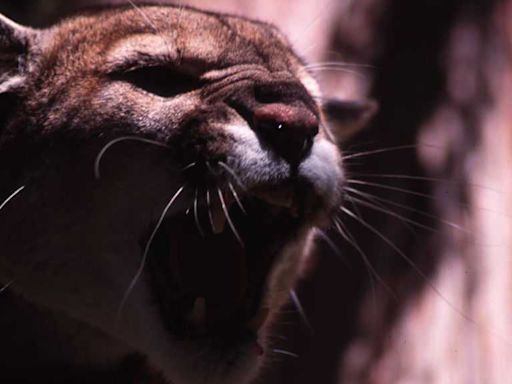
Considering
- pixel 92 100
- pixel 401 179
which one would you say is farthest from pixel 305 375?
pixel 92 100

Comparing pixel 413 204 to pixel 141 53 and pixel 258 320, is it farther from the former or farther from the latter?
pixel 141 53

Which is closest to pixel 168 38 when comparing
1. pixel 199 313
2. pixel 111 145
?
pixel 111 145

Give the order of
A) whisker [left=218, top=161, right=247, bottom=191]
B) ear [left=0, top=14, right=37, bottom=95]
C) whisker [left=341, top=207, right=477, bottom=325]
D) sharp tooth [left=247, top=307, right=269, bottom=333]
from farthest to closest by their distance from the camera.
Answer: whisker [left=341, top=207, right=477, bottom=325], ear [left=0, top=14, right=37, bottom=95], sharp tooth [left=247, top=307, right=269, bottom=333], whisker [left=218, top=161, right=247, bottom=191]

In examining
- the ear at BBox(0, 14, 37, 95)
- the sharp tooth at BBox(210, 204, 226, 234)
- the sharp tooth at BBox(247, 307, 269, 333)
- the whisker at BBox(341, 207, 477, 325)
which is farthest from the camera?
the whisker at BBox(341, 207, 477, 325)

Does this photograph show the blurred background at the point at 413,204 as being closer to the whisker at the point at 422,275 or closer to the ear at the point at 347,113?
the whisker at the point at 422,275

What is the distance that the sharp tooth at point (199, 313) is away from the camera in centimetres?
251

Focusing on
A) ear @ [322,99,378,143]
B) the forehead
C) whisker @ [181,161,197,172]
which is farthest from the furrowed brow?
ear @ [322,99,378,143]

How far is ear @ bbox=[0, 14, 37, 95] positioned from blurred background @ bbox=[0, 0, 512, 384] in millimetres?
627

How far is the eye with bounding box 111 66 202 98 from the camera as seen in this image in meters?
2.58

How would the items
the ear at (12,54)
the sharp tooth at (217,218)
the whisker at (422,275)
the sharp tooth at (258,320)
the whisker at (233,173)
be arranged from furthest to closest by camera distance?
the whisker at (422,275) < the ear at (12,54) < the sharp tooth at (258,320) < the sharp tooth at (217,218) < the whisker at (233,173)

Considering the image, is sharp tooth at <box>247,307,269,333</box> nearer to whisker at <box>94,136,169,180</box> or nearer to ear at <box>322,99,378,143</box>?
whisker at <box>94,136,169,180</box>

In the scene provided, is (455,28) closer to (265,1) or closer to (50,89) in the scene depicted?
(265,1)

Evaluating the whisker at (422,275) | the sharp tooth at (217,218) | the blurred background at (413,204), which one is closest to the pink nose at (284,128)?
the sharp tooth at (217,218)

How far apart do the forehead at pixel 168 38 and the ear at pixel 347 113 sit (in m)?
0.41
